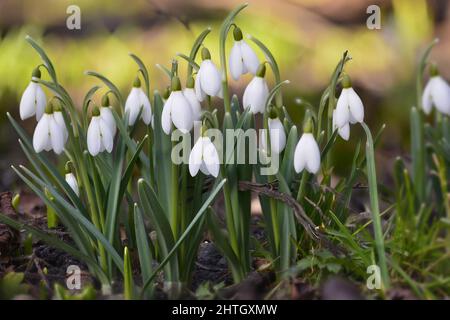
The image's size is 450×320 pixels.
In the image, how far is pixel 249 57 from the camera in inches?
73.4

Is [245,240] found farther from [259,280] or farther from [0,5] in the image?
[0,5]

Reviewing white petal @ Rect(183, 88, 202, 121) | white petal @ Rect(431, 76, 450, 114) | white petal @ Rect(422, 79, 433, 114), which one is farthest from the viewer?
white petal @ Rect(422, 79, 433, 114)

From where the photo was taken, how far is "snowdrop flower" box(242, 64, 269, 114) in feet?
5.92

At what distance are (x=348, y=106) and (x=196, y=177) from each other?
1.30 feet

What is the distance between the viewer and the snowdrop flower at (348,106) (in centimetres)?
175

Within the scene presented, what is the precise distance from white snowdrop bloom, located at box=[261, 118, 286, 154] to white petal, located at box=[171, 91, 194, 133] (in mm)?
227

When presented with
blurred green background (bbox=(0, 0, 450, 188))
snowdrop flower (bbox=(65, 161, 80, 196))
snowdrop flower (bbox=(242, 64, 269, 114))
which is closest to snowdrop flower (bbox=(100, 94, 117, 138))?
snowdrop flower (bbox=(65, 161, 80, 196))

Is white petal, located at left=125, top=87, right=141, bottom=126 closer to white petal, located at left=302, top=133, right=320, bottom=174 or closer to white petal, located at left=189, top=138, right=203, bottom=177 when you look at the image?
white petal, located at left=189, top=138, right=203, bottom=177

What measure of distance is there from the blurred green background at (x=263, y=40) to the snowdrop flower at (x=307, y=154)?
1.84 metres

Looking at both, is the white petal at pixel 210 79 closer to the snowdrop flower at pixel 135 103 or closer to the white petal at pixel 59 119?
the snowdrop flower at pixel 135 103

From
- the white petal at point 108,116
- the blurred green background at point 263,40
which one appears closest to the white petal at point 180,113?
the white petal at point 108,116

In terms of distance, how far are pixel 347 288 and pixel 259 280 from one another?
25cm

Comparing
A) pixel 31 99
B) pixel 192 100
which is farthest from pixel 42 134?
pixel 192 100
